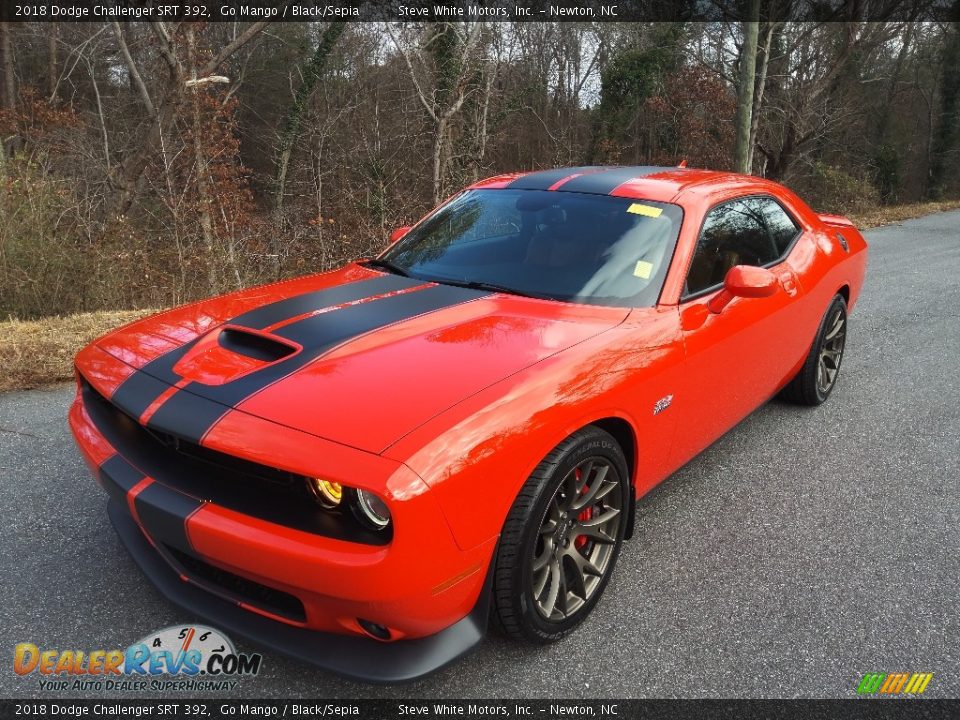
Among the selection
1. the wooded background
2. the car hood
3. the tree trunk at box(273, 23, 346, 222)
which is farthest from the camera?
the tree trunk at box(273, 23, 346, 222)

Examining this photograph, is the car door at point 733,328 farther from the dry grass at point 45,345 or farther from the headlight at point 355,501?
the dry grass at point 45,345

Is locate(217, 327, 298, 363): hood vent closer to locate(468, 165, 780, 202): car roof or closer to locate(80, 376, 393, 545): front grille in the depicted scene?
locate(80, 376, 393, 545): front grille

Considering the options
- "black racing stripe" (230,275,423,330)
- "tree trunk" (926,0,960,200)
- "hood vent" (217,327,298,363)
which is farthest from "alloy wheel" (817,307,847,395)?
"tree trunk" (926,0,960,200)

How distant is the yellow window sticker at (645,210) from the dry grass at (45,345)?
3.67 m

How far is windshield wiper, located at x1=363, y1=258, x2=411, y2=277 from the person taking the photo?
3.18 m

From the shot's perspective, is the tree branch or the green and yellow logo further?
the tree branch

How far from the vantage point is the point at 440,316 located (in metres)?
2.51

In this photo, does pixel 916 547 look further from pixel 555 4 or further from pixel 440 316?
pixel 555 4

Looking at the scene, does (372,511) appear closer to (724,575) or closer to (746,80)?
(724,575)

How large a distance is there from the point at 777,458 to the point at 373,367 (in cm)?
237

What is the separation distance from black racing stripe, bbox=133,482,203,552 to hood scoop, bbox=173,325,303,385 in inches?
13.5

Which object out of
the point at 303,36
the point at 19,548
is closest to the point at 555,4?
the point at 303,36

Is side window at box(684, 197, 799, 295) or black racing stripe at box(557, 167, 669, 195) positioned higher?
black racing stripe at box(557, 167, 669, 195)

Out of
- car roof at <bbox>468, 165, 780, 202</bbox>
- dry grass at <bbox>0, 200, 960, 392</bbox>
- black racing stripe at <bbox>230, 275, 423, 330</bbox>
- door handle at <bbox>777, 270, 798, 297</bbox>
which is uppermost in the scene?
car roof at <bbox>468, 165, 780, 202</bbox>
